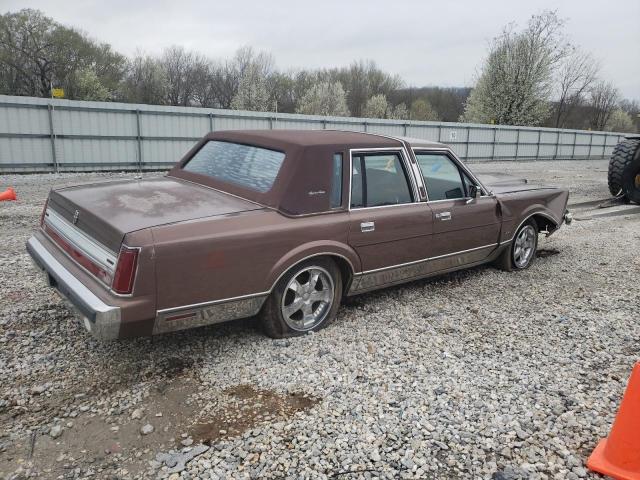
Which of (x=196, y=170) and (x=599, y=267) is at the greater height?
(x=196, y=170)

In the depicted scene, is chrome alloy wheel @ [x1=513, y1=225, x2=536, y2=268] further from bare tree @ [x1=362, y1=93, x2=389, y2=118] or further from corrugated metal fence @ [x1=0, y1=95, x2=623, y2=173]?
bare tree @ [x1=362, y1=93, x2=389, y2=118]

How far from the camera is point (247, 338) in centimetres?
379

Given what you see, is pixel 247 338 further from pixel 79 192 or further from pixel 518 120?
pixel 518 120

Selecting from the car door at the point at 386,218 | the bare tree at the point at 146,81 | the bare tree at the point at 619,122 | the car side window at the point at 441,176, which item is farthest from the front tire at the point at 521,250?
the bare tree at the point at 619,122

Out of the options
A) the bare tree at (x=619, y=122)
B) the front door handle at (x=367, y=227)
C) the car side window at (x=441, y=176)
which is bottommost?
the front door handle at (x=367, y=227)

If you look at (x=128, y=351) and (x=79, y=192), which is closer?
(x=128, y=351)

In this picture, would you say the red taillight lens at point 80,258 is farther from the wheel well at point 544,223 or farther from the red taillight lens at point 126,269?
the wheel well at point 544,223

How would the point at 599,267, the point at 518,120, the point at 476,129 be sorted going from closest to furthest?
the point at 599,267 → the point at 476,129 → the point at 518,120

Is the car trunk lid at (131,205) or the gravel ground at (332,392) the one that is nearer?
the gravel ground at (332,392)

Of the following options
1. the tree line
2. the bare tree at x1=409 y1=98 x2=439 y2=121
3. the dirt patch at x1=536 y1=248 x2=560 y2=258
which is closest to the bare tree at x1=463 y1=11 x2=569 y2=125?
the tree line

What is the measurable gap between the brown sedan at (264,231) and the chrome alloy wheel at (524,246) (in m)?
0.72

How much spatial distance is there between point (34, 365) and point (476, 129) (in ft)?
80.5

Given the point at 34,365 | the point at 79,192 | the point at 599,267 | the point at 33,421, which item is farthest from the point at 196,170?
the point at 599,267

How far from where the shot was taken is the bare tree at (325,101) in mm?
55000
